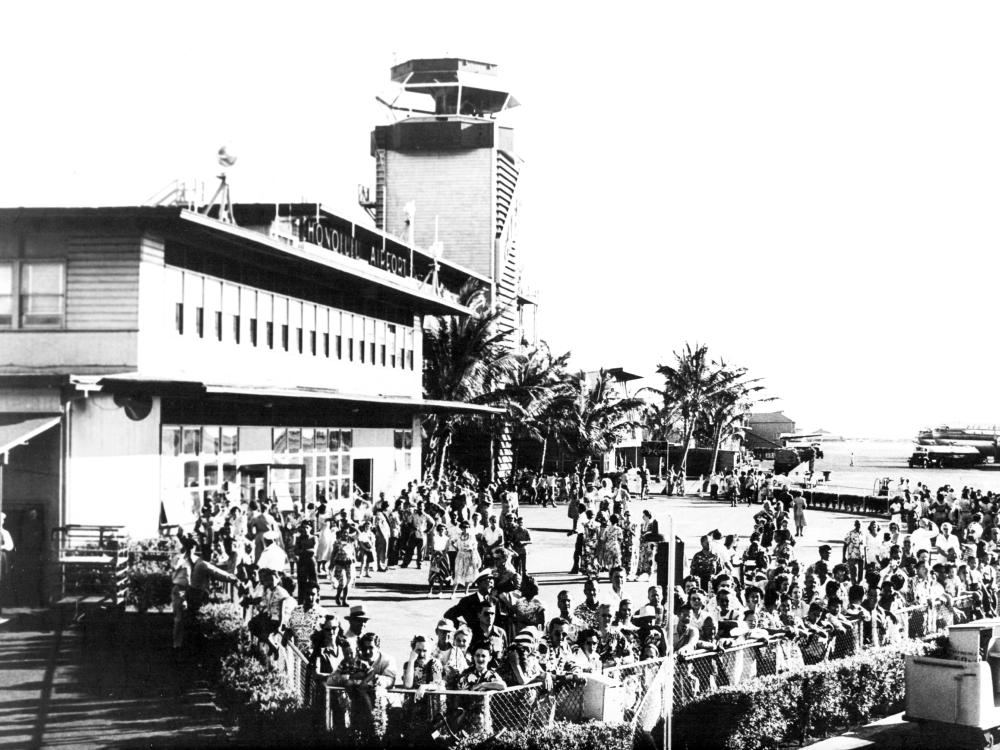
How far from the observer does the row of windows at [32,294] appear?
21.4 meters

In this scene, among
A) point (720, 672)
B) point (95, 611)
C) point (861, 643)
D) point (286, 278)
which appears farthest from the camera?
point (286, 278)

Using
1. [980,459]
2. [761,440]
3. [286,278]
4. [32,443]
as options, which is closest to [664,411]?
[761,440]

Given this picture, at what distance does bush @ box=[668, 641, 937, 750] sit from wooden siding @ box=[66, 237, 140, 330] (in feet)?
48.2

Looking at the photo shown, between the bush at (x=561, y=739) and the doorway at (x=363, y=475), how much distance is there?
2306cm

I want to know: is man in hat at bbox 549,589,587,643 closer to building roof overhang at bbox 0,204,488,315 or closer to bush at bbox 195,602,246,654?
bush at bbox 195,602,246,654

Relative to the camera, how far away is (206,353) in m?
24.4

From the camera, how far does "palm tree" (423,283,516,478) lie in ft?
129

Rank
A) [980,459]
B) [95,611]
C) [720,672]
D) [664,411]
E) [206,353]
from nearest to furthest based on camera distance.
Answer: [720,672] → [95,611] → [206,353] → [664,411] → [980,459]

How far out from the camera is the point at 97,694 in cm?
1284

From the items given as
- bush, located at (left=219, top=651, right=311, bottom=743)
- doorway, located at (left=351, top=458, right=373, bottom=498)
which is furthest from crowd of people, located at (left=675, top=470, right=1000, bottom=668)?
doorway, located at (left=351, top=458, right=373, bottom=498)

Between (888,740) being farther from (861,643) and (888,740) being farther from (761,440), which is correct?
(761,440)

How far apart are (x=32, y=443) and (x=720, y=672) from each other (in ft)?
47.1

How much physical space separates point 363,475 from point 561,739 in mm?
23772

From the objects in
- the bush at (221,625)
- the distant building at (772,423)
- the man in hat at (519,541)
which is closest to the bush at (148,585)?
the bush at (221,625)
